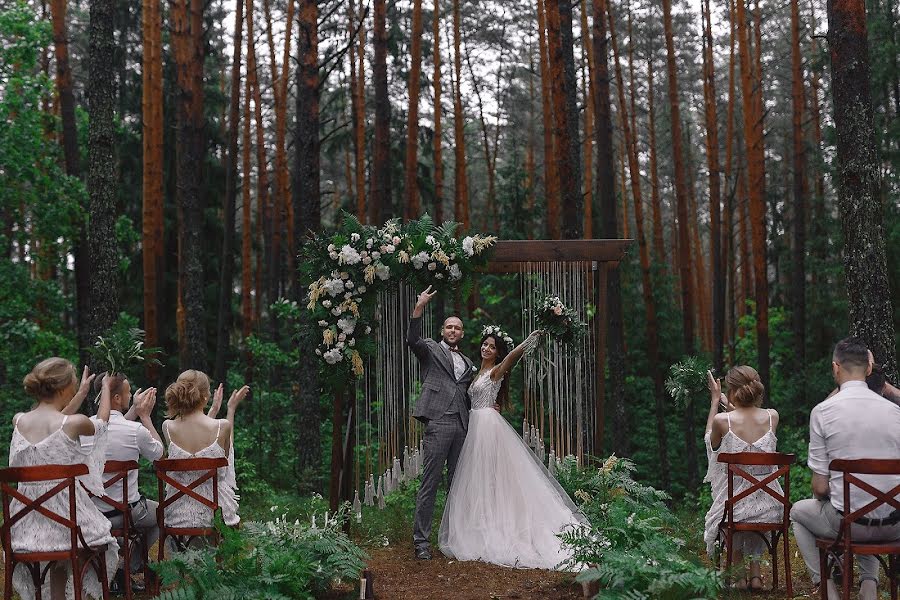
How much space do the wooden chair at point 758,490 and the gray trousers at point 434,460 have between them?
2436mm

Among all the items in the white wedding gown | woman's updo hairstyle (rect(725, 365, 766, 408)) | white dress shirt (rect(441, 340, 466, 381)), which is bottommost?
the white wedding gown

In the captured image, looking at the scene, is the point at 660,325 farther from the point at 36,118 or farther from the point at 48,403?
the point at 48,403

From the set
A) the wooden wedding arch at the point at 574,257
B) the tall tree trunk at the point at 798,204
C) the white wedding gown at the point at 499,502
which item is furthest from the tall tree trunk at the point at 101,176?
the tall tree trunk at the point at 798,204

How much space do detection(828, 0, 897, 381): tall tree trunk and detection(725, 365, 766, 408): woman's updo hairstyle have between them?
75.8 inches

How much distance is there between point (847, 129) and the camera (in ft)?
25.4

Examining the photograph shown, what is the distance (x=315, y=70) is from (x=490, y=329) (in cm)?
395

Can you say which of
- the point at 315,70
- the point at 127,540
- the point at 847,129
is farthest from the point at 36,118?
the point at 847,129

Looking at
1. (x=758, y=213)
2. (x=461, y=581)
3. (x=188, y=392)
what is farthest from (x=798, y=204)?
(x=188, y=392)

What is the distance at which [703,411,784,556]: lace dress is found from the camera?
6211 mm

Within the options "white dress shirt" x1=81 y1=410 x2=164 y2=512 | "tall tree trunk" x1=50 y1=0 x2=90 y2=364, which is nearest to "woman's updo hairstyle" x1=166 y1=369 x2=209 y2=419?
"white dress shirt" x1=81 y1=410 x2=164 y2=512

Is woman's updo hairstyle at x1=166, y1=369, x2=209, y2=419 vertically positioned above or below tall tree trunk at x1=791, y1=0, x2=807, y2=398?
below

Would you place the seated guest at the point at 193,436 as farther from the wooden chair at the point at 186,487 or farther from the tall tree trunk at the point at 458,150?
the tall tree trunk at the point at 458,150

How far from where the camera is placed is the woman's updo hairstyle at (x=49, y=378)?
16.3 feet

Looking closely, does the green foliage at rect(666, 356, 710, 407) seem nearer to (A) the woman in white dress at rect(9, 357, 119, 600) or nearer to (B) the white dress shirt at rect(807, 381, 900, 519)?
(B) the white dress shirt at rect(807, 381, 900, 519)
